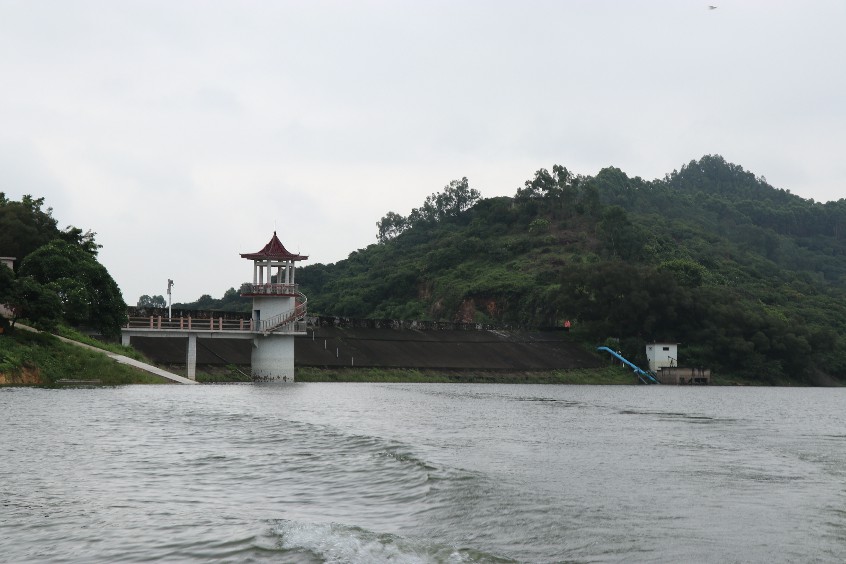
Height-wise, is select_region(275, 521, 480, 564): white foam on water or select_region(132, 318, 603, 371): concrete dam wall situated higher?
select_region(132, 318, 603, 371): concrete dam wall

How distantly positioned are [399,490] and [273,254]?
5986 centimetres

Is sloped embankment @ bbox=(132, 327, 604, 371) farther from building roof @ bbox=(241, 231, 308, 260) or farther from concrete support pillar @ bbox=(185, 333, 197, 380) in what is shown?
building roof @ bbox=(241, 231, 308, 260)

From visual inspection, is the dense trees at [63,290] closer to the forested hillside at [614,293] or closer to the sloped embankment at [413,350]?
the sloped embankment at [413,350]

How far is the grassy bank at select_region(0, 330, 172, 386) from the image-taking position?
177 ft

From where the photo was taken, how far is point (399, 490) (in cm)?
2042

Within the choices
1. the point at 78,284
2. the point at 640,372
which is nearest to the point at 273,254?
the point at 78,284

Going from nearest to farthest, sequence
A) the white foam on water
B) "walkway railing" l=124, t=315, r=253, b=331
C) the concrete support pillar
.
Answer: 1. the white foam on water
2. "walkway railing" l=124, t=315, r=253, b=331
3. the concrete support pillar

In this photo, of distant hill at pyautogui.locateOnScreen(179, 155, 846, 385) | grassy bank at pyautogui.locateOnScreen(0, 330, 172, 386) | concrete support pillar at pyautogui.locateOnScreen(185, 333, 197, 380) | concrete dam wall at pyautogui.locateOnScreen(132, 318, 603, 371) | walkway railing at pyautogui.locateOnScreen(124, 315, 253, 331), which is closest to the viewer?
grassy bank at pyautogui.locateOnScreen(0, 330, 172, 386)

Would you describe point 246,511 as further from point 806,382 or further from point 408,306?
point 408,306

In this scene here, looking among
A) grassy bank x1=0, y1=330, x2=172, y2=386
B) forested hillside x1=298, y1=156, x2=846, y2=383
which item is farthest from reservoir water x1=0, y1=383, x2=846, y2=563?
forested hillside x1=298, y1=156, x2=846, y2=383

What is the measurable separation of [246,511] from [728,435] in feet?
80.4

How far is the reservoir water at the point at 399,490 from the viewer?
48.0 feet

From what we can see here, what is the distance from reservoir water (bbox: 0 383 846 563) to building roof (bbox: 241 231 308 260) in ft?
131

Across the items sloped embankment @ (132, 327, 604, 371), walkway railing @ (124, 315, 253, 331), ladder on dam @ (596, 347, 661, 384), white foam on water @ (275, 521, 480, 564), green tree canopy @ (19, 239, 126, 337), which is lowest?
white foam on water @ (275, 521, 480, 564)
